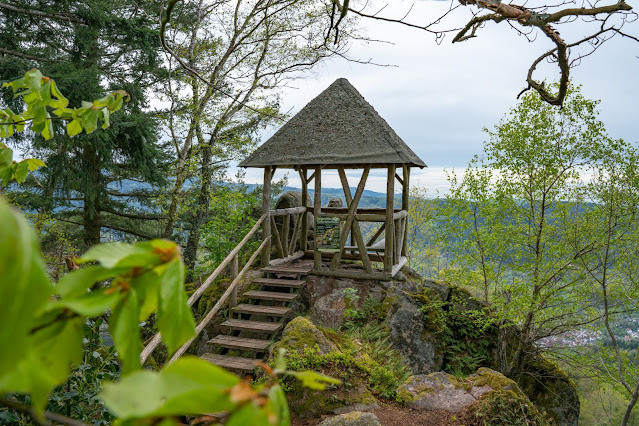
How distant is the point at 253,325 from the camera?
24.7ft

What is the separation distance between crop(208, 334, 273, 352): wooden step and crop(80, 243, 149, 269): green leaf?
6795 millimetres

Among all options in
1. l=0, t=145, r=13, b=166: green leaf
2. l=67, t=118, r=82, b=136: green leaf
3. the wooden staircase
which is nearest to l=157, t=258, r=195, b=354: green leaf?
l=67, t=118, r=82, b=136: green leaf

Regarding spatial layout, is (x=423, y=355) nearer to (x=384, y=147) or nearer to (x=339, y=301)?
(x=339, y=301)

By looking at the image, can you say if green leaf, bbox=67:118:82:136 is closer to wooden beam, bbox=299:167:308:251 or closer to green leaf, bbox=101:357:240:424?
green leaf, bbox=101:357:240:424

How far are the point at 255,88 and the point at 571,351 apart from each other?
11236 mm

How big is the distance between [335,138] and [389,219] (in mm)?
2003

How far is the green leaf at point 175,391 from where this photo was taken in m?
0.37

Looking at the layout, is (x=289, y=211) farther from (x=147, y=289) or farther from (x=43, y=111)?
(x=147, y=289)

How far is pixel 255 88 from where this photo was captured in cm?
1412

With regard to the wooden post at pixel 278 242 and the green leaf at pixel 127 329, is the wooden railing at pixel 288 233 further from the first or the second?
the green leaf at pixel 127 329

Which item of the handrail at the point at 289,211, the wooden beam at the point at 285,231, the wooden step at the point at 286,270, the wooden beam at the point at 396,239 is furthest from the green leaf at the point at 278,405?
the wooden beam at the point at 396,239

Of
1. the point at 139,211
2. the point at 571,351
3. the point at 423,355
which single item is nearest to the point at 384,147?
the point at 423,355

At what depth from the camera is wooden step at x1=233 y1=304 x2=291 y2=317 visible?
7.80 meters

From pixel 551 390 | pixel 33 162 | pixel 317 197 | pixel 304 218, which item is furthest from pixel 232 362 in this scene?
pixel 551 390
